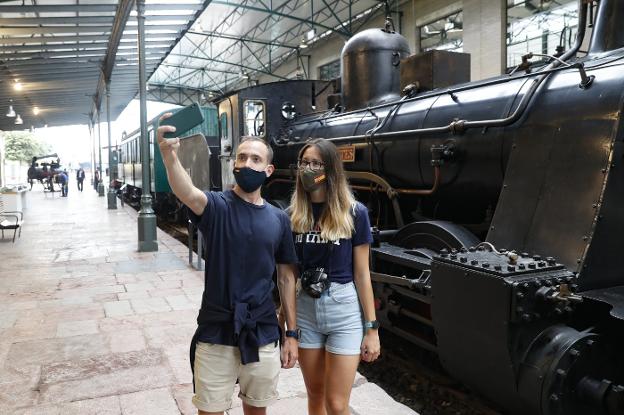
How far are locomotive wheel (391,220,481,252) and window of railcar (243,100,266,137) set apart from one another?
392 centimetres

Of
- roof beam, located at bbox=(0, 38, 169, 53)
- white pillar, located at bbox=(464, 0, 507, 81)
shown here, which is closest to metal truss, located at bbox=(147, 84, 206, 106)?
roof beam, located at bbox=(0, 38, 169, 53)

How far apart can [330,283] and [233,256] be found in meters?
0.50

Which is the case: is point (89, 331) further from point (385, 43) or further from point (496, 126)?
point (385, 43)

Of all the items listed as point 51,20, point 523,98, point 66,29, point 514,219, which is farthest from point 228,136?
point 66,29

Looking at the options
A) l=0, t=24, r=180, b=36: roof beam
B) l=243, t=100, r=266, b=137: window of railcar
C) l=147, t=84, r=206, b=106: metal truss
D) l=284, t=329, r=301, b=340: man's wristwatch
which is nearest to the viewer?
l=284, t=329, r=301, b=340: man's wristwatch

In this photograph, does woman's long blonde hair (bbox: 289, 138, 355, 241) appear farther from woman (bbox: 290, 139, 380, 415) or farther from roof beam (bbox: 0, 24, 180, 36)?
roof beam (bbox: 0, 24, 180, 36)

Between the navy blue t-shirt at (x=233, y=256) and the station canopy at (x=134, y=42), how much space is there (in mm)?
7770

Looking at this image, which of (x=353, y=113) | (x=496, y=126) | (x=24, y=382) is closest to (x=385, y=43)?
(x=353, y=113)

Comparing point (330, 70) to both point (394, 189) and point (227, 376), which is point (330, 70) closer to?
point (394, 189)

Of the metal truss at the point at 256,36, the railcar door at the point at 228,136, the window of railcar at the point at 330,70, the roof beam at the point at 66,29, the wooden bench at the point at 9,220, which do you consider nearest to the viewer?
the railcar door at the point at 228,136

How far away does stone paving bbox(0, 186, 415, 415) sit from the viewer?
327 centimetres

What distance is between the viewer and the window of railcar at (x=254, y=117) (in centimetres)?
786

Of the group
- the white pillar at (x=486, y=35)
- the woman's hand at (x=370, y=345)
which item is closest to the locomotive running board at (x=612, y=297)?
the woman's hand at (x=370, y=345)

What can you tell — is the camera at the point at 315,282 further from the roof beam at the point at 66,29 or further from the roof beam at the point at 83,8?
the roof beam at the point at 66,29
